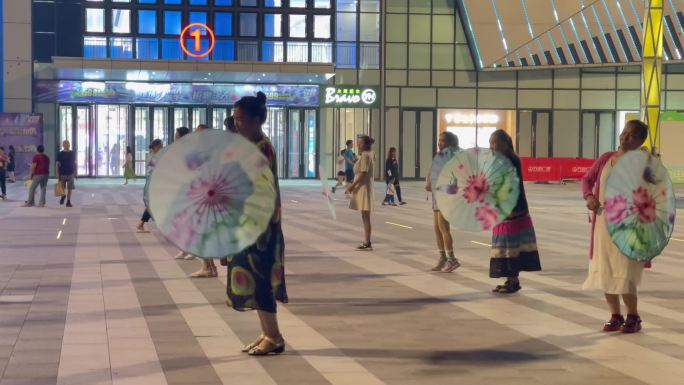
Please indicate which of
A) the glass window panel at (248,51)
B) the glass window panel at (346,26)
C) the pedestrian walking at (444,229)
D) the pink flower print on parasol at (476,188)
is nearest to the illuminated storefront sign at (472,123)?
the glass window panel at (346,26)

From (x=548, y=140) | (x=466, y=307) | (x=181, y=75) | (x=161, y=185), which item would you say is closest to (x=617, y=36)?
(x=548, y=140)

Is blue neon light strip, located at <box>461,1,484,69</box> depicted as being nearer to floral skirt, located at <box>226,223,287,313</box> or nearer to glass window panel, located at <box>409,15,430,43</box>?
glass window panel, located at <box>409,15,430,43</box>

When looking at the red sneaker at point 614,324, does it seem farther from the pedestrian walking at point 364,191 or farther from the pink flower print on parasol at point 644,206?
the pedestrian walking at point 364,191

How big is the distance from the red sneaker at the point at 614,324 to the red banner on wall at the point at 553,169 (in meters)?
44.8

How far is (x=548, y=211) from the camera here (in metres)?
32.3

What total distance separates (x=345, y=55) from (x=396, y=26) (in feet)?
9.20

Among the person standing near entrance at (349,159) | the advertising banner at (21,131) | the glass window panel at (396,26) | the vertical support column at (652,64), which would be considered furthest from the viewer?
the glass window panel at (396,26)

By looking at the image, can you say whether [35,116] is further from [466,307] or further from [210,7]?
[466,307]

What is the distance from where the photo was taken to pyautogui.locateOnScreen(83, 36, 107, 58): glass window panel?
2248 inches

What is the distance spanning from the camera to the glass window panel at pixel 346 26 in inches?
2314

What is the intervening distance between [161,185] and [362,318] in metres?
2.94

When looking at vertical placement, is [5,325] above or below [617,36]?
below

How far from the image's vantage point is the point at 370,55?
5853cm

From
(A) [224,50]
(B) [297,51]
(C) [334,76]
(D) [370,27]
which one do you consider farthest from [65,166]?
(D) [370,27]
